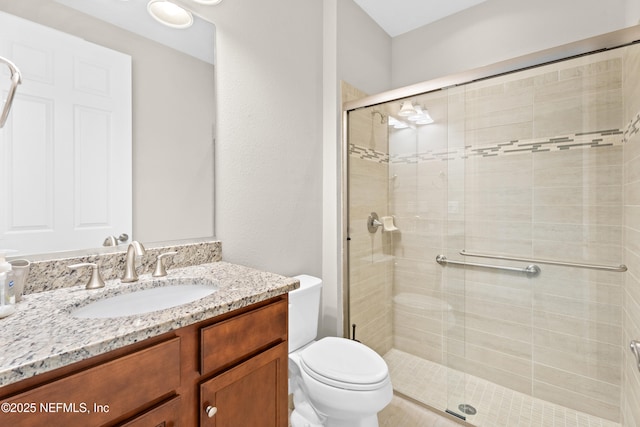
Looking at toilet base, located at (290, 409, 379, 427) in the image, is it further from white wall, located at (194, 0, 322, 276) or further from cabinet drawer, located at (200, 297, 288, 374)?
white wall, located at (194, 0, 322, 276)

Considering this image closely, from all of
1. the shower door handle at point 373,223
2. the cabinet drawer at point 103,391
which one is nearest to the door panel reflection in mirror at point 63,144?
the cabinet drawer at point 103,391

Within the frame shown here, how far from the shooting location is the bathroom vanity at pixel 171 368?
55cm

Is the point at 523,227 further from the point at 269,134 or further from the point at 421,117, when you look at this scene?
the point at 269,134

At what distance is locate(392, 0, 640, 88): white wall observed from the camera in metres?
1.79

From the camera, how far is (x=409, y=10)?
2246 mm

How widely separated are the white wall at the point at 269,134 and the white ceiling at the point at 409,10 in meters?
0.53

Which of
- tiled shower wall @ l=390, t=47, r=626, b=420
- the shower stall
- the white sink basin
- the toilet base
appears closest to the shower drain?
the shower stall

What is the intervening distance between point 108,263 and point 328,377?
3.25ft

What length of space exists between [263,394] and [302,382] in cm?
48

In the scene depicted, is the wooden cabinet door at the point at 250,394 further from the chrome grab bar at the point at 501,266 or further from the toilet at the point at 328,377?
the chrome grab bar at the point at 501,266

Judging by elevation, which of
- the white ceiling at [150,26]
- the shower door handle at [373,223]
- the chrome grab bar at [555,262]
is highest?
the white ceiling at [150,26]

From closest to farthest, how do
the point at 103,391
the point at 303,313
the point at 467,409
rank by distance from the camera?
the point at 103,391 < the point at 303,313 < the point at 467,409

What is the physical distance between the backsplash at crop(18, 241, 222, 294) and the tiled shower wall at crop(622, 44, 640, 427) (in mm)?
1936

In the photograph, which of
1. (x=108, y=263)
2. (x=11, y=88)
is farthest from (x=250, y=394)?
(x=11, y=88)
